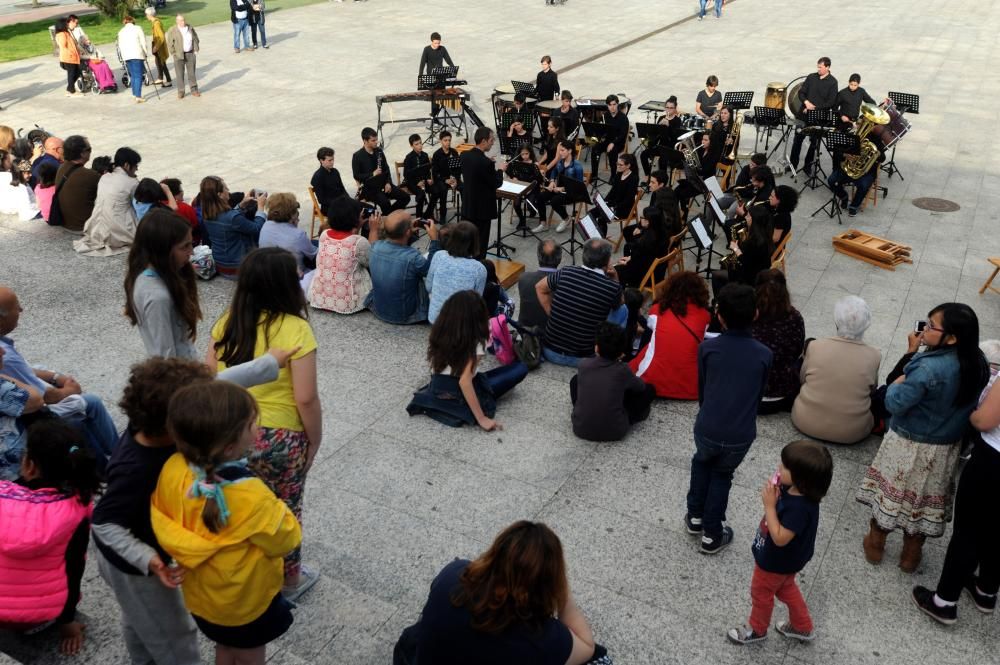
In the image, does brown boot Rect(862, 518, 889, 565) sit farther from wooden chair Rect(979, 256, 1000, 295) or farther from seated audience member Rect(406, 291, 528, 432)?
wooden chair Rect(979, 256, 1000, 295)

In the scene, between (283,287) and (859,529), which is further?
(859,529)

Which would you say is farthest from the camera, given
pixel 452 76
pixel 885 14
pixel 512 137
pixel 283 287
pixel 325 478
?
pixel 885 14

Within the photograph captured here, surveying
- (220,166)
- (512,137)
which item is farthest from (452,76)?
(220,166)

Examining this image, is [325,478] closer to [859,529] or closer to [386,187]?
[859,529]

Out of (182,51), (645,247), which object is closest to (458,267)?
(645,247)

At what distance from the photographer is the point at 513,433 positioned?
257 inches

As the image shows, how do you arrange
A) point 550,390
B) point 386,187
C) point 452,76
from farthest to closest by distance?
point 452,76
point 386,187
point 550,390

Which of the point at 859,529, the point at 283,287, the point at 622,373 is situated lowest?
the point at 859,529

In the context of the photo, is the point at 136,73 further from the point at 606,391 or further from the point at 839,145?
the point at 606,391

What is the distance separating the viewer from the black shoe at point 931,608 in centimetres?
471

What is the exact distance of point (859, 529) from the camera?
18.1ft

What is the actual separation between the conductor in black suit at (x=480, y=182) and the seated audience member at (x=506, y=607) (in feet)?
21.2

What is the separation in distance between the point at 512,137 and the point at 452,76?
332 centimetres

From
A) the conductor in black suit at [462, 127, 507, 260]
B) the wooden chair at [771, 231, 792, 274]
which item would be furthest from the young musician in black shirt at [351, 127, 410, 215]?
the wooden chair at [771, 231, 792, 274]
